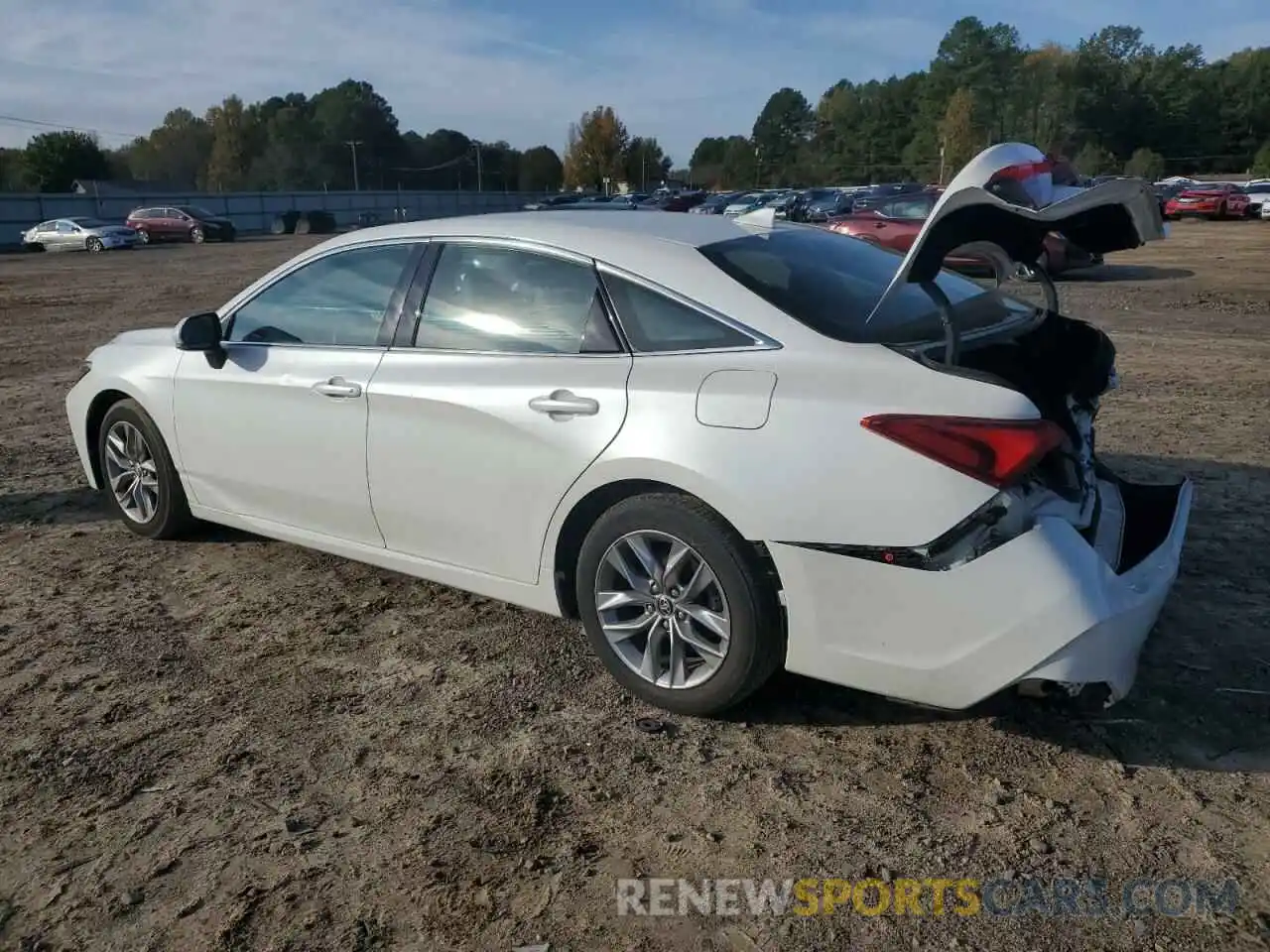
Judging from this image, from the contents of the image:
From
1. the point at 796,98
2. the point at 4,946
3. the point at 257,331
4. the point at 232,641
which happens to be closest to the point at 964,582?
the point at 4,946

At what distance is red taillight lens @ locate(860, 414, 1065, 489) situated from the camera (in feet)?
9.23

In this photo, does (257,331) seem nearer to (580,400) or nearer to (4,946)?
(580,400)

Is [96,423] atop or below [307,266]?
below

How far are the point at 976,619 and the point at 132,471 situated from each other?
4.24 metres

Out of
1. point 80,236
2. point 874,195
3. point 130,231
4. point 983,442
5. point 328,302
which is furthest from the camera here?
point 130,231

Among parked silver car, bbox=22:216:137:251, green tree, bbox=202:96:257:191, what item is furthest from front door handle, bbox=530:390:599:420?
green tree, bbox=202:96:257:191

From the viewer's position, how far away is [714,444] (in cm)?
316

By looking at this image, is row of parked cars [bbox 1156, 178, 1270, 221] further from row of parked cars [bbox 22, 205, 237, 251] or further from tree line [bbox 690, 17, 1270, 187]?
tree line [bbox 690, 17, 1270, 187]

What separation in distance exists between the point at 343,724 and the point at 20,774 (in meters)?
0.95

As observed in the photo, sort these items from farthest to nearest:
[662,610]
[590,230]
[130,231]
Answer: [130,231] < [590,230] < [662,610]

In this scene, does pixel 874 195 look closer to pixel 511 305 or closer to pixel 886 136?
pixel 511 305

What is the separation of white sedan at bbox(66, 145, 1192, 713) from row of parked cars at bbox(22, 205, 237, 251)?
3632 centimetres

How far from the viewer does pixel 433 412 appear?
3.86 metres

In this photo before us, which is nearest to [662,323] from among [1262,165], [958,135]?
[1262,165]
